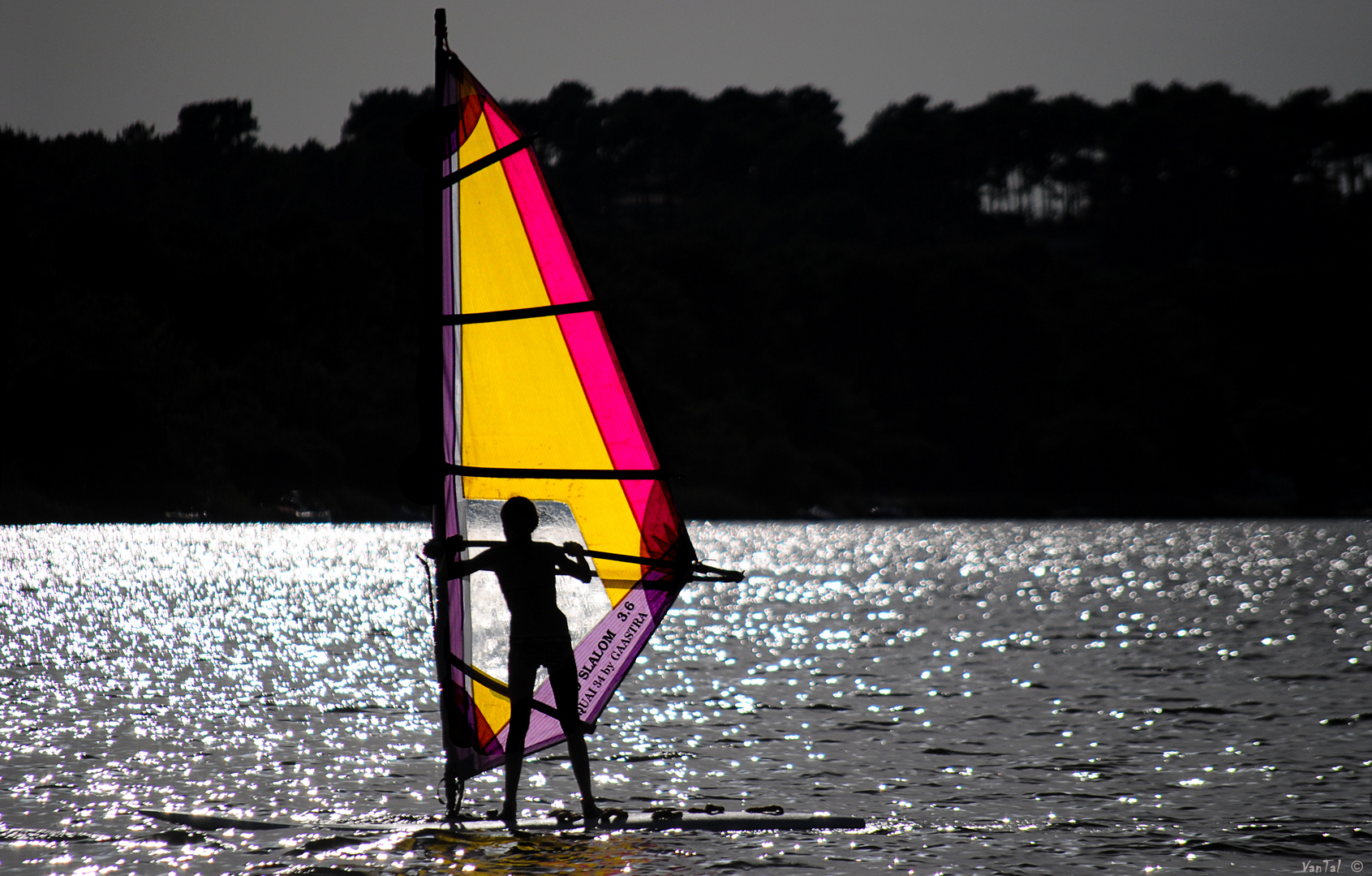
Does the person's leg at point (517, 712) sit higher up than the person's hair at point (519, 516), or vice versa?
the person's hair at point (519, 516)

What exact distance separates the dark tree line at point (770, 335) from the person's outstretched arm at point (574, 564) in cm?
7211

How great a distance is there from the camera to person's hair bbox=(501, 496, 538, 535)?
9242 mm

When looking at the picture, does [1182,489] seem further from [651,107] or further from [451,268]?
[451,268]

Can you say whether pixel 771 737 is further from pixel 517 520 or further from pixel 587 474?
pixel 517 520

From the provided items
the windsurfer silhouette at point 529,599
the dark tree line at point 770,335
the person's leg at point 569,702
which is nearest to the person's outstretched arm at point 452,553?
the windsurfer silhouette at point 529,599

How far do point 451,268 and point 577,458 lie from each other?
4.71ft

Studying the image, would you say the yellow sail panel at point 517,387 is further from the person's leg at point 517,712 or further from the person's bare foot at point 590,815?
the person's bare foot at point 590,815

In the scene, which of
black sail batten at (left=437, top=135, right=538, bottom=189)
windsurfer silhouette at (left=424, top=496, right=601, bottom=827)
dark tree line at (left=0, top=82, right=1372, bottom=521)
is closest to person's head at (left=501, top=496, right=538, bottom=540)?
windsurfer silhouette at (left=424, top=496, right=601, bottom=827)

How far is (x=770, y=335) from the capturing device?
382 ft

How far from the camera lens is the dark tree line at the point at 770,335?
89250mm

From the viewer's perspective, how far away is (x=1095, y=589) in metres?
45.7

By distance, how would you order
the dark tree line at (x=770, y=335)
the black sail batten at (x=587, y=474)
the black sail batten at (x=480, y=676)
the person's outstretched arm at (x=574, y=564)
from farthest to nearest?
the dark tree line at (x=770, y=335)
the black sail batten at (x=480, y=676)
the black sail batten at (x=587, y=474)
the person's outstretched arm at (x=574, y=564)

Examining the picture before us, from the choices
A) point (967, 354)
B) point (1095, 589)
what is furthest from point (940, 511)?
point (1095, 589)

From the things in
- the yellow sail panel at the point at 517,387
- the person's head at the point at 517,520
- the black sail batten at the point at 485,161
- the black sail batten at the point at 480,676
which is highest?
the black sail batten at the point at 485,161
